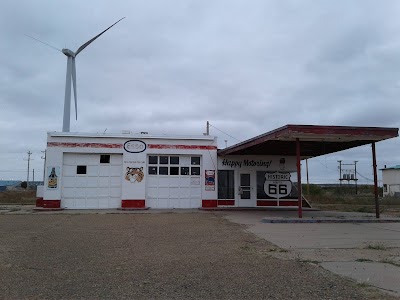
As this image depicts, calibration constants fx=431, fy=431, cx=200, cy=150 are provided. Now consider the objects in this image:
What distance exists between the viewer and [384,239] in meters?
12.8

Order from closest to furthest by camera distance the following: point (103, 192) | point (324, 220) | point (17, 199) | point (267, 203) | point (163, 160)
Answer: point (324, 220) < point (103, 192) < point (163, 160) < point (267, 203) < point (17, 199)

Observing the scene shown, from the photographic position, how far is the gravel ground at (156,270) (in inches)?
258

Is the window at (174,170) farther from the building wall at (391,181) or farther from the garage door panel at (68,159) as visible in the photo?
the building wall at (391,181)

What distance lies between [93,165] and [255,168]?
987 centimetres

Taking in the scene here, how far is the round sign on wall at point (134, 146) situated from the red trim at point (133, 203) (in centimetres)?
294

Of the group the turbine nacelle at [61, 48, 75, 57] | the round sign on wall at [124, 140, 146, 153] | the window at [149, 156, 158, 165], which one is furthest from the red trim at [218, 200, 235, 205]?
the turbine nacelle at [61, 48, 75, 57]

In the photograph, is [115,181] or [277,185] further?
[277,185]

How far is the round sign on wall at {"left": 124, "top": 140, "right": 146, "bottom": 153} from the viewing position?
25453 mm

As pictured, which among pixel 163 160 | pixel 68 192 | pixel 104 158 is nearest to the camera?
pixel 68 192

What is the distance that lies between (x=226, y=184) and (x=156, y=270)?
61.1ft

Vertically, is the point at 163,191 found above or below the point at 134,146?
below

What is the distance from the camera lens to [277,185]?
88.9 feet

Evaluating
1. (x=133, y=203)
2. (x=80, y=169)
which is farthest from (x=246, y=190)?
(x=80, y=169)

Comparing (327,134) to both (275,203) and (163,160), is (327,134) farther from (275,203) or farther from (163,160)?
(163,160)
